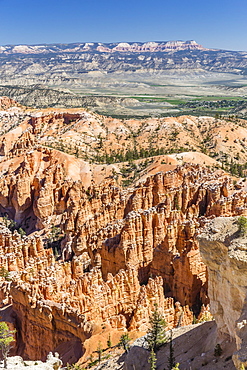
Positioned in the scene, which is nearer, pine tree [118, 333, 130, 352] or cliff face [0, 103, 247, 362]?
pine tree [118, 333, 130, 352]

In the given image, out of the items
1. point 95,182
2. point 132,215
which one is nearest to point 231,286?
point 132,215

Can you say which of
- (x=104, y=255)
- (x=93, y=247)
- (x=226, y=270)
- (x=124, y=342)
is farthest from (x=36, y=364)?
(x=93, y=247)

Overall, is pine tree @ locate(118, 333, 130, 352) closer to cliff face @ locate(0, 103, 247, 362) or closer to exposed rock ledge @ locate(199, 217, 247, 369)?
cliff face @ locate(0, 103, 247, 362)

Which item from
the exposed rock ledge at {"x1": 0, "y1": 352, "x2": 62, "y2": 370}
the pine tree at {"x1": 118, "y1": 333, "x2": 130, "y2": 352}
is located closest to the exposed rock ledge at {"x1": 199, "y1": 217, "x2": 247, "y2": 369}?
the pine tree at {"x1": 118, "y1": 333, "x2": 130, "y2": 352}

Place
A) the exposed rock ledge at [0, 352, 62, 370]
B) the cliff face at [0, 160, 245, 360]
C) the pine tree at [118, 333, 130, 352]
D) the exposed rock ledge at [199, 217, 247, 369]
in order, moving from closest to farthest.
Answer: the exposed rock ledge at [199, 217, 247, 369] < the pine tree at [118, 333, 130, 352] < the exposed rock ledge at [0, 352, 62, 370] < the cliff face at [0, 160, 245, 360]

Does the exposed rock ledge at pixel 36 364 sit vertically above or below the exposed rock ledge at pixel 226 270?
below

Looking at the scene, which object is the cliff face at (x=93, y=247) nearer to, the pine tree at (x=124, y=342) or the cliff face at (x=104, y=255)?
the cliff face at (x=104, y=255)

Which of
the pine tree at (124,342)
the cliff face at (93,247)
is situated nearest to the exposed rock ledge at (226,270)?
the pine tree at (124,342)

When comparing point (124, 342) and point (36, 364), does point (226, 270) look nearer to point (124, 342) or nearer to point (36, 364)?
point (124, 342)
